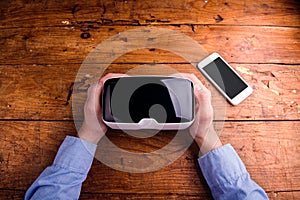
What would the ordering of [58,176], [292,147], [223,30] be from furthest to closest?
[223,30]
[292,147]
[58,176]

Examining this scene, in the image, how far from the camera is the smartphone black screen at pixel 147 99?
0.62 meters

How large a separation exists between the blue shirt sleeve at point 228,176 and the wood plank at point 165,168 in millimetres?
44

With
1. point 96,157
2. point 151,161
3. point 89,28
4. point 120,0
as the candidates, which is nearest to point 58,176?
point 96,157

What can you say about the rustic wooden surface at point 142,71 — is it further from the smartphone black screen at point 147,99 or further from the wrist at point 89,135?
the smartphone black screen at point 147,99

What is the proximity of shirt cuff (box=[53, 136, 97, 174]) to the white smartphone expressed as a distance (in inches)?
14.0

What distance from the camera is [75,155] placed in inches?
27.4

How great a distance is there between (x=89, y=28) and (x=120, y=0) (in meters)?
0.13

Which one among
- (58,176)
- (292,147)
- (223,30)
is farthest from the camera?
(223,30)

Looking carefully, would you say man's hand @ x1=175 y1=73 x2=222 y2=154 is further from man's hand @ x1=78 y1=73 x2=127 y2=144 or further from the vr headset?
man's hand @ x1=78 y1=73 x2=127 y2=144

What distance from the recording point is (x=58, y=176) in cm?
66

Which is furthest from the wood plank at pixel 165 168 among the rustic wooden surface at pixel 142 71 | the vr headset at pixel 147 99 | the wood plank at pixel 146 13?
the wood plank at pixel 146 13

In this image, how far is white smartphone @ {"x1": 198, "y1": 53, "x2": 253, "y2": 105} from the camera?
79cm

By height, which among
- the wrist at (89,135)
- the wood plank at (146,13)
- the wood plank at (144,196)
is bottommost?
the wood plank at (144,196)

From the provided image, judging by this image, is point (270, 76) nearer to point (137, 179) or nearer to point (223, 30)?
point (223, 30)
